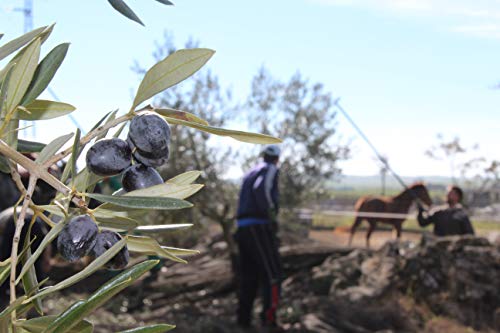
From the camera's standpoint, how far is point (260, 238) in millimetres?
6488

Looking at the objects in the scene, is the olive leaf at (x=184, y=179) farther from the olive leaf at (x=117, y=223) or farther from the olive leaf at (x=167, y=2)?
the olive leaf at (x=167, y=2)

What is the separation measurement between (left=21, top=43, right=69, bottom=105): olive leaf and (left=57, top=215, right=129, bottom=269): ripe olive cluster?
0.13 metres

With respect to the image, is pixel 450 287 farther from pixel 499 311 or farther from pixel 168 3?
pixel 168 3

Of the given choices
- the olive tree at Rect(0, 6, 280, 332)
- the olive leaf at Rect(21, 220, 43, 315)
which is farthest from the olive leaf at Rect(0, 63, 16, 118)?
the olive leaf at Rect(21, 220, 43, 315)

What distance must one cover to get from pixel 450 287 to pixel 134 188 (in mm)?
6941

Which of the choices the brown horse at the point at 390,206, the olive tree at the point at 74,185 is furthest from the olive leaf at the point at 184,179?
the brown horse at the point at 390,206

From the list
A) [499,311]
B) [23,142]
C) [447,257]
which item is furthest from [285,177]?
[23,142]

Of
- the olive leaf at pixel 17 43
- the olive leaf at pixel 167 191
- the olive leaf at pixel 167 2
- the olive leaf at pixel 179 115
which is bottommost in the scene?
the olive leaf at pixel 167 191

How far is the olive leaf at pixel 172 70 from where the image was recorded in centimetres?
58

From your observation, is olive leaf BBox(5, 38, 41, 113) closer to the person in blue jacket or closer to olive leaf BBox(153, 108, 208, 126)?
olive leaf BBox(153, 108, 208, 126)

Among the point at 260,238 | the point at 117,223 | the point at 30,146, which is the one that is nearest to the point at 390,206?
the point at 260,238

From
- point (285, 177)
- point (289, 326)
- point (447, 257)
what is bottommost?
point (289, 326)

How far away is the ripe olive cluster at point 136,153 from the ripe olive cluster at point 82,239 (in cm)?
5

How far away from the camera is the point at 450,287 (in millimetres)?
7098
